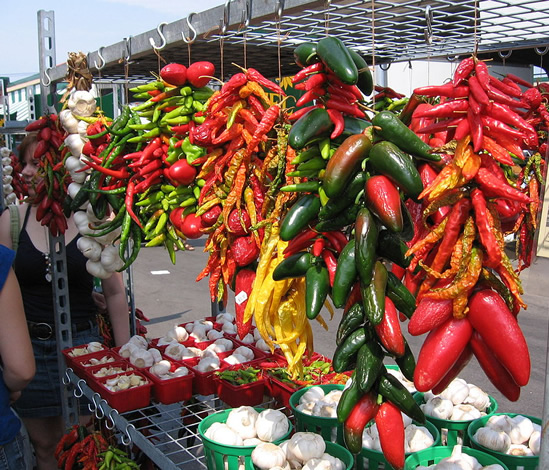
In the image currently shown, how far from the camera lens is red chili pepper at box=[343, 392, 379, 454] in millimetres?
1399

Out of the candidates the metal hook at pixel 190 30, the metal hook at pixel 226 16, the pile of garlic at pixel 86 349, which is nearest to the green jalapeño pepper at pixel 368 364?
the metal hook at pixel 226 16

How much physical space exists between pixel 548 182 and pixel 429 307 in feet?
1.23

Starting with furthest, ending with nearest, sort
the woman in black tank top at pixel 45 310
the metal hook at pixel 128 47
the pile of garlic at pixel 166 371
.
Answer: the woman in black tank top at pixel 45 310
the pile of garlic at pixel 166 371
the metal hook at pixel 128 47

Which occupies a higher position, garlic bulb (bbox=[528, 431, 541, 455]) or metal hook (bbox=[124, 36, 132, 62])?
metal hook (bbox=[124, 36, 132, 62])

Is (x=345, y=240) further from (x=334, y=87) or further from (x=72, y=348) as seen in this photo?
(x=72, y=348)

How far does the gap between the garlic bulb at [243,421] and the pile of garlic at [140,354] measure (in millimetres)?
863

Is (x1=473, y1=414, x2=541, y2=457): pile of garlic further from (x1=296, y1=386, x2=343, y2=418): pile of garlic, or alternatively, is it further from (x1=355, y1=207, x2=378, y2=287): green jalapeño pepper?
(x1=355, y1=207, x2=378, y2=287): green jalapeño pepper

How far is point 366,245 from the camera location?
4.34 feet

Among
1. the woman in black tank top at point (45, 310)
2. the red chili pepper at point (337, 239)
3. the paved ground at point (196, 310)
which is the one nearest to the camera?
the red chili pepper at point (337, 239)

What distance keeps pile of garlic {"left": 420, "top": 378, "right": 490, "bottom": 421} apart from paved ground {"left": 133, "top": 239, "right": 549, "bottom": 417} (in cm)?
84

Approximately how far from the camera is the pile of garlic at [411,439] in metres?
2.10

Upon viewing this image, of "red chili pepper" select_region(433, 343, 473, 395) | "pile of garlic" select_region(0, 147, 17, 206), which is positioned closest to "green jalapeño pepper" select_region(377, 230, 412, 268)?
"red chili pepper" select_region(433, 343, 473, 395)

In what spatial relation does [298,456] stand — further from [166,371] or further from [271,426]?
[166,371]

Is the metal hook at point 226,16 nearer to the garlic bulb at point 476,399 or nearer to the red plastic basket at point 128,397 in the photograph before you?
the red plastic basket at point 128,397
